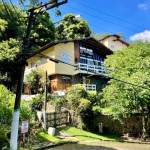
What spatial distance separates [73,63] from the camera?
113ft

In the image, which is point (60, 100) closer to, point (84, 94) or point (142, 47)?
point (84, 94)

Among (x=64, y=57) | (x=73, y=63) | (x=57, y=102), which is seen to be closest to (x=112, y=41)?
(x=73, y=63)

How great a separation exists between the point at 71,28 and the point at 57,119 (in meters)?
30.5

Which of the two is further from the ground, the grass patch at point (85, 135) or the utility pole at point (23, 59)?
the utility pole at point (23, 59)

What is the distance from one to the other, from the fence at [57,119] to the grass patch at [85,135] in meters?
0.89

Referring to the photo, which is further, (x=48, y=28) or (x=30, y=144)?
(x=48, y=28)

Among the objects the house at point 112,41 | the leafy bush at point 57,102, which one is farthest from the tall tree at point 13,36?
the house at point 112,41

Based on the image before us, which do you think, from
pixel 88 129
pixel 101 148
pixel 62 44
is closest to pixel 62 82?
pixel 62 44

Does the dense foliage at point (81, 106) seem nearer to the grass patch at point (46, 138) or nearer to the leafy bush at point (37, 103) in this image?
the leafy bush at point (37, 103)

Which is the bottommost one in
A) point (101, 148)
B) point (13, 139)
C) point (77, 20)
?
point (101, 148)

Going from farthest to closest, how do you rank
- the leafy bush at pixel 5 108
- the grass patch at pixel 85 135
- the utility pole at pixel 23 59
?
the grass patch at pixel 85 135 < the leafy bush at pixel 5 108 < the utility pole at pixel 23 59

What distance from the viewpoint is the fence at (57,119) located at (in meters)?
22.4

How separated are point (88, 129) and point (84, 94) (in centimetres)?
351

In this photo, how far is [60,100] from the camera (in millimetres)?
25750
